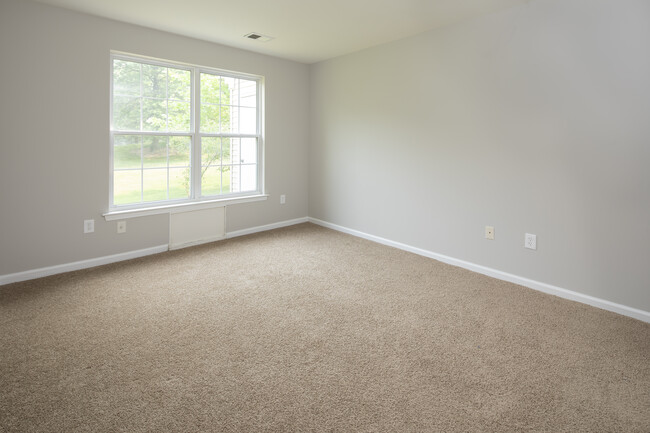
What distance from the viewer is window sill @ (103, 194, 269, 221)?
3756 millimetres

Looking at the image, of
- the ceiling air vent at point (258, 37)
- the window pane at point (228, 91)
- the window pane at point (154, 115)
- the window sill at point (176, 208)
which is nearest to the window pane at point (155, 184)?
the window sill at point (176, 208)

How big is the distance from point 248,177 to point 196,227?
3.32 feet

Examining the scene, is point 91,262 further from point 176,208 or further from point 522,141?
point 522,141

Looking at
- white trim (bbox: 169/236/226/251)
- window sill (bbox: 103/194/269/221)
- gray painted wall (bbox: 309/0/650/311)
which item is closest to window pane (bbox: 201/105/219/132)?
window sill (bbox: 103/194/269/221)

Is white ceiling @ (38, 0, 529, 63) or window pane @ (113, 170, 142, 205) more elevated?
white ceiling @ (38, 0, 529, 63)

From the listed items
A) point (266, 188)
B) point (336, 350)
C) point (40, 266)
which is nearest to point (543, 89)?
point (336, 350)

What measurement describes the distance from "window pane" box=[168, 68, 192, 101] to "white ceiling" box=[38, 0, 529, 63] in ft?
1.35

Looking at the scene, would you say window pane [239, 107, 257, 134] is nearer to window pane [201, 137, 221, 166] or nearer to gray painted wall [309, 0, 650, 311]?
window pane [201, 137, 221, 166]

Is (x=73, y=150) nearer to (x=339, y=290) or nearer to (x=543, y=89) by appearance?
(x=339, y=290)

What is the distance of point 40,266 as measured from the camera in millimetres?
3342

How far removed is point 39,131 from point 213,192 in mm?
1825

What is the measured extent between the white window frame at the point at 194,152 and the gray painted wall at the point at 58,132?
9 cm

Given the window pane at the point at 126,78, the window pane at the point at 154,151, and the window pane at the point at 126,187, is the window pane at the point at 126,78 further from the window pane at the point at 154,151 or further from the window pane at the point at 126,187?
the window pane at the point at 126,187

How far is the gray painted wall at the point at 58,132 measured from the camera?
3.10 metres
